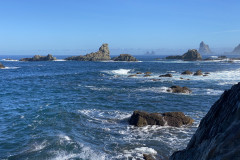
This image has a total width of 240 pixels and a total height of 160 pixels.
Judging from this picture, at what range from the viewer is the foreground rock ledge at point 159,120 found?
19219mm

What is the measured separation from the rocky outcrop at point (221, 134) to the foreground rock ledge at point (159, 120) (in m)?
11.2

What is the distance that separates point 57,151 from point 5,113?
41.4ft

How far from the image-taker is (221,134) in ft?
16.9

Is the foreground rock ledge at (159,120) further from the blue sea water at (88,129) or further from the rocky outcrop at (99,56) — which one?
the rocky outcrop at (99,56)

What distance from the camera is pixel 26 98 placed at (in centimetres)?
3194

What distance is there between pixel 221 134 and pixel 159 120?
14378 millimetres

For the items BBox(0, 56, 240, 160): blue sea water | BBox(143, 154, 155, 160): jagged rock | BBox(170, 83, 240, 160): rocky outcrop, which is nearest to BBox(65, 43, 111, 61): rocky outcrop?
BBox(0, 56, 240, 160): blue sea water

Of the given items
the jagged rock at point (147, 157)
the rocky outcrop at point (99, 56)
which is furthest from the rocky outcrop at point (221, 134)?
the rocky outcrop at point (99, 56)

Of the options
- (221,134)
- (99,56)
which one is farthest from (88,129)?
(99,56)

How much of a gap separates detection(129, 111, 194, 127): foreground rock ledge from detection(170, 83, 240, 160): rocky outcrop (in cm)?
1120

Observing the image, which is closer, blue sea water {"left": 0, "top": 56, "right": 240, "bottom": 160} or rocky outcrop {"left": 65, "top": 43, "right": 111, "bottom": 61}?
blue sea water {"left": 0, "top": 56, "right": 240, "bottom": 160}

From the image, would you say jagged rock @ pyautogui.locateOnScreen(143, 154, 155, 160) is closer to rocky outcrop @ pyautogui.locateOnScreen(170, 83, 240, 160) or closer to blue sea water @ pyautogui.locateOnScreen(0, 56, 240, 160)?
blue sea water @ pyautogui.locateOnScreen(0, 56, 240, 160)

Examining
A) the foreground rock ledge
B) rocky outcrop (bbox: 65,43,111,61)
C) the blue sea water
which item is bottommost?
the blue sea water

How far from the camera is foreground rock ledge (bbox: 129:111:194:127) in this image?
19.2 metres
